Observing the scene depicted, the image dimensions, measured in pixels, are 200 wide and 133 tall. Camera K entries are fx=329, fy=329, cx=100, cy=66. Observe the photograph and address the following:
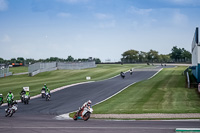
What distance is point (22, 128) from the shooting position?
18.2 m

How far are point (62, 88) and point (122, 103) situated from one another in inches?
664

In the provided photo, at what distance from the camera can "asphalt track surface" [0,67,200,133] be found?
679 inches

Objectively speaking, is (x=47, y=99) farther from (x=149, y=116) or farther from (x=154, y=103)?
(x=149, y=116)

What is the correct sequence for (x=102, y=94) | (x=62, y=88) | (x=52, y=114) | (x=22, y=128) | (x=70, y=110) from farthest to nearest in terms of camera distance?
(x=62, y=88)
(x=102, y=94)
(x=70, y=110)
(x=52, y=114)
(x=22, y=128)

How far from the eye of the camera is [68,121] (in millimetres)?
21641

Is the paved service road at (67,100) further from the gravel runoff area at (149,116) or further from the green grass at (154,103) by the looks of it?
the gravel runoff area at (149,116)

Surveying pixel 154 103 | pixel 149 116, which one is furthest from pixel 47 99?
pixel 149 116

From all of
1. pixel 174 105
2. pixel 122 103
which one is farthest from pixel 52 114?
pixel 174 105

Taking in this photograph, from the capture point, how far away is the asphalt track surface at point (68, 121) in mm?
17250

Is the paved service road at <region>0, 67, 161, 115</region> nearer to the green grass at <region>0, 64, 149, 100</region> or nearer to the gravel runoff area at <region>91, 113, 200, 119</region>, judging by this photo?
the green grass at <region>0, 64, 149, 100</region>

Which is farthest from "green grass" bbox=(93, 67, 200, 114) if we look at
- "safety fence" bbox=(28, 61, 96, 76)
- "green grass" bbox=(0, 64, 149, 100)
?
"safety fence" bbox=(28, 61, 96, 76)

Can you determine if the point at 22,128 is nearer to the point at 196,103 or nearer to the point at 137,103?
the point at 137,103

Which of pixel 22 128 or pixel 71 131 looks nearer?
pixel 71 131

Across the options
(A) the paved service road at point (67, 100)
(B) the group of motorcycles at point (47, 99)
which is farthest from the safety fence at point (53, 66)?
(B) the group of motorcycles at point (47, 99)
